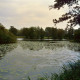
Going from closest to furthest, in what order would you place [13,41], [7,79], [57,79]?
1. [57,79]
2. [7,79]
3. [13,41]

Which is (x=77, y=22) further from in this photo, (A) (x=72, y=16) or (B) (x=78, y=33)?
(B) (x=78, y=33)

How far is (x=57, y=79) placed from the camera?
6375 mm

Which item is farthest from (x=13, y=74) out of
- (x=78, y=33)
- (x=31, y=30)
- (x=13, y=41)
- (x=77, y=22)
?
(x=31, y=30)

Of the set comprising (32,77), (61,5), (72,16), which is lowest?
(32,77)

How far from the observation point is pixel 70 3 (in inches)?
364

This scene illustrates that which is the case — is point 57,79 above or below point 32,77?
above

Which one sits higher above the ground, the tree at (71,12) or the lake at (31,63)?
the tree at (71,12)

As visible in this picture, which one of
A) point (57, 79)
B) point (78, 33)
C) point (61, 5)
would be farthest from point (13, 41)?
point (57, 79)

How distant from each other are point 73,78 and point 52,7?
572 cm

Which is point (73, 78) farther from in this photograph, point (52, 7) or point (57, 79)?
point (52, 7)

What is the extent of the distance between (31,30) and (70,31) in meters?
65.7

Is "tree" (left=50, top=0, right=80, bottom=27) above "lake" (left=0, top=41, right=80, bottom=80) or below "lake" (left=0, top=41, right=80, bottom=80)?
above

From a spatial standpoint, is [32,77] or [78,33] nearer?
[32,77]

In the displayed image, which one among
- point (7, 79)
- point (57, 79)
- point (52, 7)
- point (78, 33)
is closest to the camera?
point (57, 79)
